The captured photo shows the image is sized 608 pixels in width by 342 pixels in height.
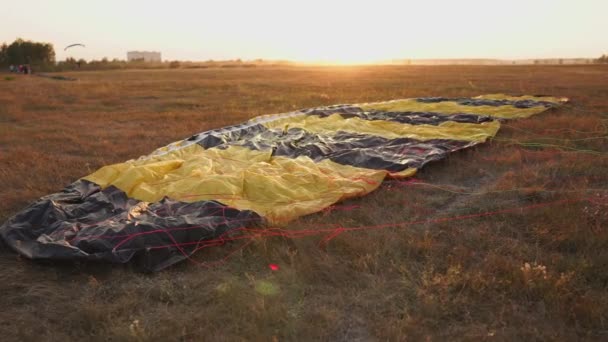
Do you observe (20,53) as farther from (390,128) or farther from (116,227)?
(116,227)

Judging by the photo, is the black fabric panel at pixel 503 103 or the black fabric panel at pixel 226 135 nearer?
the black fabric panel at pixel 226 135

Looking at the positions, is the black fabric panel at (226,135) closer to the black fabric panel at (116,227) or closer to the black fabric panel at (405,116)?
the black fabric panel at (405,116)

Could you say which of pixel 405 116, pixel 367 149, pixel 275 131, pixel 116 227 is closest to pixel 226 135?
pixel 275 131

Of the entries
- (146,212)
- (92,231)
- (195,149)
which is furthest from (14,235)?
(195,149)

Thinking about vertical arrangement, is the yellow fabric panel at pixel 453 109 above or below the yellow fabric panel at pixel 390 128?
above

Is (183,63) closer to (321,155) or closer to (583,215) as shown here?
(321,155)

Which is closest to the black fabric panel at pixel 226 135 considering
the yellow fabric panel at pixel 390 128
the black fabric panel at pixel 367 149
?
the yellow fabric panel at pixel 390 128

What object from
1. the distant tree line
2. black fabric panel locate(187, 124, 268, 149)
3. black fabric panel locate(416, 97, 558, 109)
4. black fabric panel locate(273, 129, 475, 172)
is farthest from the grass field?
the distant tree line
